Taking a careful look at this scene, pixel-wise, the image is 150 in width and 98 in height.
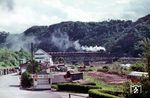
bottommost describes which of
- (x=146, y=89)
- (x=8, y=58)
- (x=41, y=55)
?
(x=146, y=89)

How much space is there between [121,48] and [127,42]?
126 inches

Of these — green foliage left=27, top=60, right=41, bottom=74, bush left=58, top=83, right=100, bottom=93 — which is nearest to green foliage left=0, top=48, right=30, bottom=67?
green foliage left=27, top=60, right=41, bottom=74

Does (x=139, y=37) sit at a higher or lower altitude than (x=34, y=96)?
higher

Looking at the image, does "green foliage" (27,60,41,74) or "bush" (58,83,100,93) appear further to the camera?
"green foliage" (27,60,41,74)

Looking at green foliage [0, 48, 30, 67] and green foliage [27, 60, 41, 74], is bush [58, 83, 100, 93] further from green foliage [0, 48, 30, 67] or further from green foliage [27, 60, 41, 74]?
green foliage [0, 48, 30, 67]

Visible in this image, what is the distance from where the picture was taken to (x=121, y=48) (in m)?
157

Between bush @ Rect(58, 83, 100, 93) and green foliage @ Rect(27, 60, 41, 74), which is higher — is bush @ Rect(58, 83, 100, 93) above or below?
→ below

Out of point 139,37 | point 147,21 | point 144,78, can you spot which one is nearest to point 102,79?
point 144,78

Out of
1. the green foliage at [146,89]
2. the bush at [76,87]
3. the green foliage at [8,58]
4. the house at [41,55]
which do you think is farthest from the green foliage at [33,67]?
the house at [41,55]

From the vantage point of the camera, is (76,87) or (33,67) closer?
(76,87)

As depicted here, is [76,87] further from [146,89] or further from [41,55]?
[41,55]

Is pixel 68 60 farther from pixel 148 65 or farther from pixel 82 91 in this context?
pixel 148 65

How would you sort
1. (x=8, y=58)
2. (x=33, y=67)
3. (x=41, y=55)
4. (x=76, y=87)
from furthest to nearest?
(x=8, y=58) → (x=41, y=55) → (x=33, y=67) → (x=76, y=87)

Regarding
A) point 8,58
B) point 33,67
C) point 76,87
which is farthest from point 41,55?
point 76,87
